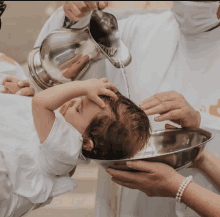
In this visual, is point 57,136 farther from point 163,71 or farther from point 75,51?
point 163,71

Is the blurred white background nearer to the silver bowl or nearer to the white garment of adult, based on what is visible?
the white garment of adult

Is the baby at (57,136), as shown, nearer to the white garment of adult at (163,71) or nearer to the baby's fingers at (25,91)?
the baby's fingers at (25,91)

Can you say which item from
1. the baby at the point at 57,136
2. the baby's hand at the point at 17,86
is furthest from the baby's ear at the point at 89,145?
the baby's hand at the point at 17,86

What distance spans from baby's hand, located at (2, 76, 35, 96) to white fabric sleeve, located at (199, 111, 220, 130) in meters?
0.43

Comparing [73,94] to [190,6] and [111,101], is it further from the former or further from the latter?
[190,6]

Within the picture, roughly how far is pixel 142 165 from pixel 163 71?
0.34 m

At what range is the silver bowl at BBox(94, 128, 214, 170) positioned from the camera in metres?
0.46

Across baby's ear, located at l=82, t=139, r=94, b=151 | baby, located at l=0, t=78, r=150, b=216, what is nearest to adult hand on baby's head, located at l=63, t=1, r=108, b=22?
baby, located at l=0, t=78, r=150, b=216

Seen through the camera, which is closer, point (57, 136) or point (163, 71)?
point (57, 136)

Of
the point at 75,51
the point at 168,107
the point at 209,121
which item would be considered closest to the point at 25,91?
the point at 75,51

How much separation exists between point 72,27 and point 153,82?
277 mm

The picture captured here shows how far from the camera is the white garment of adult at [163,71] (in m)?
0.65

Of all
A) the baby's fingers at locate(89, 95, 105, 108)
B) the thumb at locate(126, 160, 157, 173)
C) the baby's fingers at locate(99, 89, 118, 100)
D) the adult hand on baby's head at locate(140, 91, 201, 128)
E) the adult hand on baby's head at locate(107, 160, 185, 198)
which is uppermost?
the baby's fingers at locate(99, 89, 118, 100)

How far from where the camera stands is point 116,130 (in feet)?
1.71
